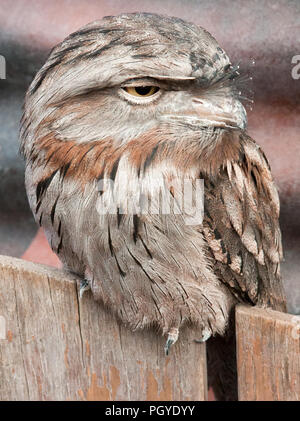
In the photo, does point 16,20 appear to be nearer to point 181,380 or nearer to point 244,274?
point 244,274

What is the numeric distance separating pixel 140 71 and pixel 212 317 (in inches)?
36.2

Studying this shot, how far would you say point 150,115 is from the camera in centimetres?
190

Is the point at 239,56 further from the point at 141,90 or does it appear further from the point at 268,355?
the point at 268,355

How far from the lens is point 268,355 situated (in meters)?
1.81

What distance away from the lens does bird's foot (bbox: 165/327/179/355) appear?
6.60 feet

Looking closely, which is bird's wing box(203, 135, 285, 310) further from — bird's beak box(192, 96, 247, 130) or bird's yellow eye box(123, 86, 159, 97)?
bird's yellow eye box(123, 86, 159, 97)

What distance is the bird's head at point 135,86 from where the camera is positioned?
1811 mm

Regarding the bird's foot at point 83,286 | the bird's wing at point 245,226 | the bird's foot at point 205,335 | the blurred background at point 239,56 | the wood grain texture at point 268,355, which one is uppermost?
the blurred background at point 239,56

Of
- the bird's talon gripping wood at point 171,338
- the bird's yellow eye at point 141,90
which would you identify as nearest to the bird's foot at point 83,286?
the bird's talon gripping wood at point 171,338

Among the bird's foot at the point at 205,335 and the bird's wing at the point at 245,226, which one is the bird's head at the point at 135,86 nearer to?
the bird's wing at the point at 245,226

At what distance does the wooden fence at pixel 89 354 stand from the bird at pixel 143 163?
0.07m

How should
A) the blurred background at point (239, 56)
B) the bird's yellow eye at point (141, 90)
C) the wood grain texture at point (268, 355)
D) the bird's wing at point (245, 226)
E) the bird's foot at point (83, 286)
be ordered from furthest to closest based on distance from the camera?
the blurred background at point (239, 56)
the bird's wing at point (245, 226)
the bird's foot at point (83, 286)
the bird's yellow eye at point (141, 90)
the wood grain texture at point (268, 355)

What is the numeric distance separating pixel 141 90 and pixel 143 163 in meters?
0.24

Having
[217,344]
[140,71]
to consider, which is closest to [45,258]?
[217,344]
